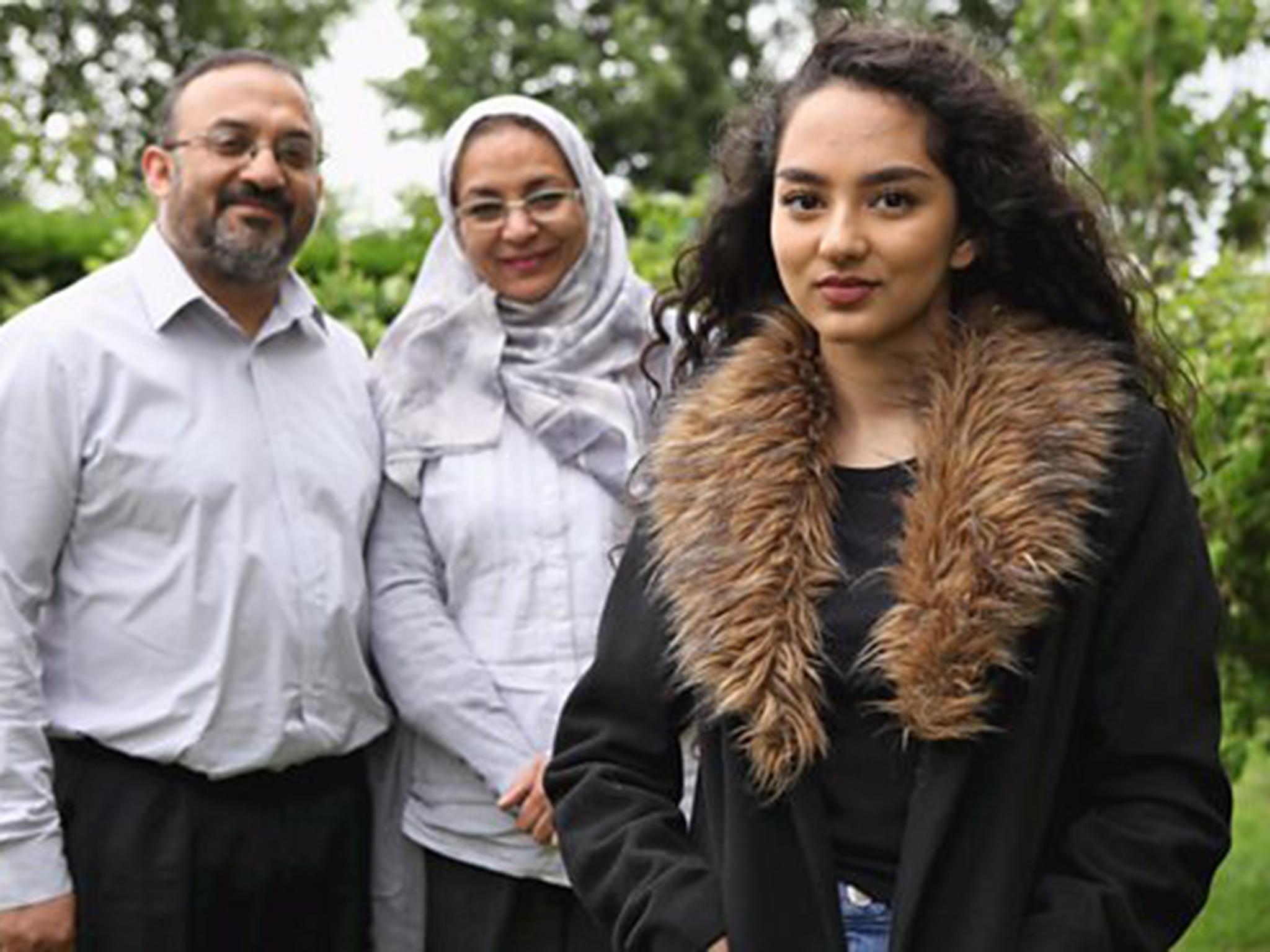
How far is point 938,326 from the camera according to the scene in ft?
8.70

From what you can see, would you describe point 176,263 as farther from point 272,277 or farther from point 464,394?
point 464,394

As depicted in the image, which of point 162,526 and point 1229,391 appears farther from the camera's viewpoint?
point 1229,391

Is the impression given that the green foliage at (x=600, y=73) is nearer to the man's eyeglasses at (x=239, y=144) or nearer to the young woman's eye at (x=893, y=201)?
the man's eyeglasses at (x=239, y=144)

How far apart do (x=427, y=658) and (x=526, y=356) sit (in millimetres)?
583

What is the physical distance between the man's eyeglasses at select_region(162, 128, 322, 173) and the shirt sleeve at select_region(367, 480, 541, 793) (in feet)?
2.09

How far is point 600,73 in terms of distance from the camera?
24672mm

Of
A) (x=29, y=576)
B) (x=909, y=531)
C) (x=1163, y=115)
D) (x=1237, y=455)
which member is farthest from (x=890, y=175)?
(x=1163, y=115)

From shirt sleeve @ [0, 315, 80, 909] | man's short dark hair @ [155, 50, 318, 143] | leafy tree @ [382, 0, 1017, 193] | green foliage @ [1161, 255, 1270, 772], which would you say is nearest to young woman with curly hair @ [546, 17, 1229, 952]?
shirt sleeve @ [0, 315, 80, 909]

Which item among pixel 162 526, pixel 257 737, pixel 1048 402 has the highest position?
pixel 1048 402

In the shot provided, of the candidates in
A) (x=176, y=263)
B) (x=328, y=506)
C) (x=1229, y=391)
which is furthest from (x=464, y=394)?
(x=1229, y=391)

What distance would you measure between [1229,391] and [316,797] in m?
2.59

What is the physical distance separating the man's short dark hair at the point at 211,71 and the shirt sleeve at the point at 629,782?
4.81ft

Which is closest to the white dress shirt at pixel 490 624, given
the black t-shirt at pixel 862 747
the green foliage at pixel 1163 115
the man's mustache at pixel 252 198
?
the man's mustache at pixel 252 198

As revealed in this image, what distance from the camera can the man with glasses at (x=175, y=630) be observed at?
3365mm
